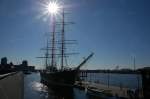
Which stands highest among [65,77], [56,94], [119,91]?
[65,77]

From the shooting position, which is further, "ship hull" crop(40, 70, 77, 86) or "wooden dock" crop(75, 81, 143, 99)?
"ship hull" crop(40, 70, 77, 86)

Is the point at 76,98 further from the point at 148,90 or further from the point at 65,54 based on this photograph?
the point at 65,54

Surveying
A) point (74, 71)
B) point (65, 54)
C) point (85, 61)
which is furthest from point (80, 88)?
point (65, 54)

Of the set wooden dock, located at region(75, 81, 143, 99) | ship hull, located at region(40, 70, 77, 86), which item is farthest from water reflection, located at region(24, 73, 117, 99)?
ship hull, located at region(40, 70, 77, 86)

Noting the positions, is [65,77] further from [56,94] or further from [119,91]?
[119,91]

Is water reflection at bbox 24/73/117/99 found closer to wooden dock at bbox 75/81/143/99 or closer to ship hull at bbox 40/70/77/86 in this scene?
wooden dock at bbox 75/81/143/99

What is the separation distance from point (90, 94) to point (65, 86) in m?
34.8

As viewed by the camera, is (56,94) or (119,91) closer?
(119,91)

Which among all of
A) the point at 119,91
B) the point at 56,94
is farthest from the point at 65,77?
the point at 119,91

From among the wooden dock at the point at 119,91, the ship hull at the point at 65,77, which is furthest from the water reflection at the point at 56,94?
the ship hull at the point at 65,77

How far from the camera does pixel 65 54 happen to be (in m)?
100

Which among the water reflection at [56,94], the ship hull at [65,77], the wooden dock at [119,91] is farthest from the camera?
the ship hull at [65,77]

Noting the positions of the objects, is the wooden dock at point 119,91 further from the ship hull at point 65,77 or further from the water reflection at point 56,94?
the ship hull at point 65,77

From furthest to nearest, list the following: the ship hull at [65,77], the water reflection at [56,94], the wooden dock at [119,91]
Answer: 1. the ship hull at [65,77]
2. the water reflection at [56,94]
3. the wooden dock at [119,91]
